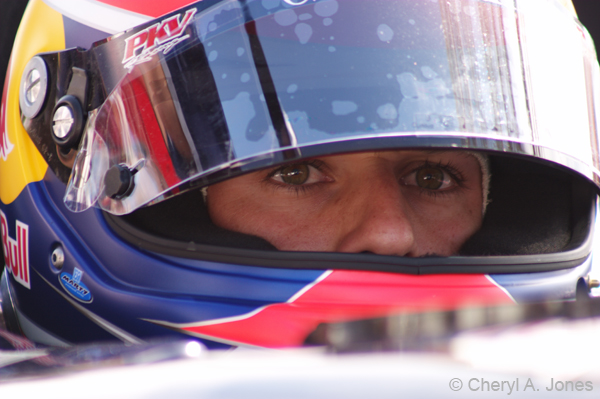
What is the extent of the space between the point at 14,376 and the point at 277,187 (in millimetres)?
637

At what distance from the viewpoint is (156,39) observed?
2.86 feet

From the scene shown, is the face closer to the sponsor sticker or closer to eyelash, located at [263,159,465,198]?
eyelash, located at [263,159,465,198]

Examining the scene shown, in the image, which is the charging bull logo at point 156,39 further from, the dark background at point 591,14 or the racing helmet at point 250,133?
the dark background at point 591,14

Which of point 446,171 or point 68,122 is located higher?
point 68,122

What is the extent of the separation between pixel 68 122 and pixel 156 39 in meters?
0.20

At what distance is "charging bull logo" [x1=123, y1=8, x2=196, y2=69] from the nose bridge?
15.0 inches

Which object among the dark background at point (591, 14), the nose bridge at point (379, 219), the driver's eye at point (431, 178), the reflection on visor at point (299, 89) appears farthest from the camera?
the dark background at point (591, 14)

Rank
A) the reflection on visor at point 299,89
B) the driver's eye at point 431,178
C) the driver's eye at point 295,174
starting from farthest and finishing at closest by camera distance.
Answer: the driver's eye at point 431,178 → the driver's eye at point 295,174 → the reflection on visor at point 299,89

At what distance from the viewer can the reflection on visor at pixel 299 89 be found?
2.57ft

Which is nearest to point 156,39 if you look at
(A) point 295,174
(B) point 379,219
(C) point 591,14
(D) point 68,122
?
(D) point 68,122

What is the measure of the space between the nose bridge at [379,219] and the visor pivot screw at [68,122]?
467 millimetres

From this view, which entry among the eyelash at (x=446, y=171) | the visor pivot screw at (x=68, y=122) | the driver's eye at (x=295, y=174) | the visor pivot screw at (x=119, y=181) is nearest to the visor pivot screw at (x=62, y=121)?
the visor pivot screw at (x=68, y=122)

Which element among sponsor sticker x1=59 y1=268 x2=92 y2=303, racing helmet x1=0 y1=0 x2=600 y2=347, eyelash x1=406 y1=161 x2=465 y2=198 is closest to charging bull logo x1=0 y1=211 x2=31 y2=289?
racing helmet x1=0 y1=0 x2=600 y2=347

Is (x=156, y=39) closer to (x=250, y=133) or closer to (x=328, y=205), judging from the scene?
(x=250, y=133)
